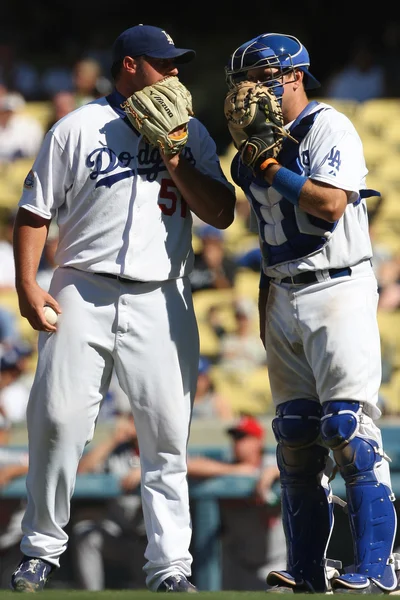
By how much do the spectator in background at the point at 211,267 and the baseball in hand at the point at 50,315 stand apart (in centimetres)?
529

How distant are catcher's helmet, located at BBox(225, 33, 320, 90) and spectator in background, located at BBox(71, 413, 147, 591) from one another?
325 cm

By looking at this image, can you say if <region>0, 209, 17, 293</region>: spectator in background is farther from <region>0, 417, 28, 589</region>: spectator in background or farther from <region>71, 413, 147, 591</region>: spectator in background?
<region>71, 413, 147, 591</region>: spectator in background

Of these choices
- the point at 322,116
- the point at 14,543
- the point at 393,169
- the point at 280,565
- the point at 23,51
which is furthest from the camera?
the point at 23,51

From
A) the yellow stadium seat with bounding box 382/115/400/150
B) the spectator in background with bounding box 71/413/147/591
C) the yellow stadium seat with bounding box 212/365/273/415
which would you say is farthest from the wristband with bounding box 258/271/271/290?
the yellow stadium seat with bounding box 382/115/400/150

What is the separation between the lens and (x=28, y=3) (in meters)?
16.2

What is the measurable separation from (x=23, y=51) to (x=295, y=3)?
162 inches

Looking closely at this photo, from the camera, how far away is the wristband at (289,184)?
3827mm

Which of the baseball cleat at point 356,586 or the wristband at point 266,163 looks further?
the wristband at point 266,163

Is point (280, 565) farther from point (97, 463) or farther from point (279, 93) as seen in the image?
point (279, 93)

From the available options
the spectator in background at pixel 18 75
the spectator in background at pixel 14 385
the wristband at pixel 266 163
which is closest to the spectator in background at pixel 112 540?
the spectator in background at pixel 14 385

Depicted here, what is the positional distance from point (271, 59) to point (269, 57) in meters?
0.01

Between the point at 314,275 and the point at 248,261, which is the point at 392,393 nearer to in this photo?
the point at 248,261

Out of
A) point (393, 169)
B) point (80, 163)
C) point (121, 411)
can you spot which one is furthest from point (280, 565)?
point (393, 169)

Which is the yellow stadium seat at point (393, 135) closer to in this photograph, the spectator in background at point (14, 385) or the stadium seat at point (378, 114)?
the stadium seat at point (378, 114)
